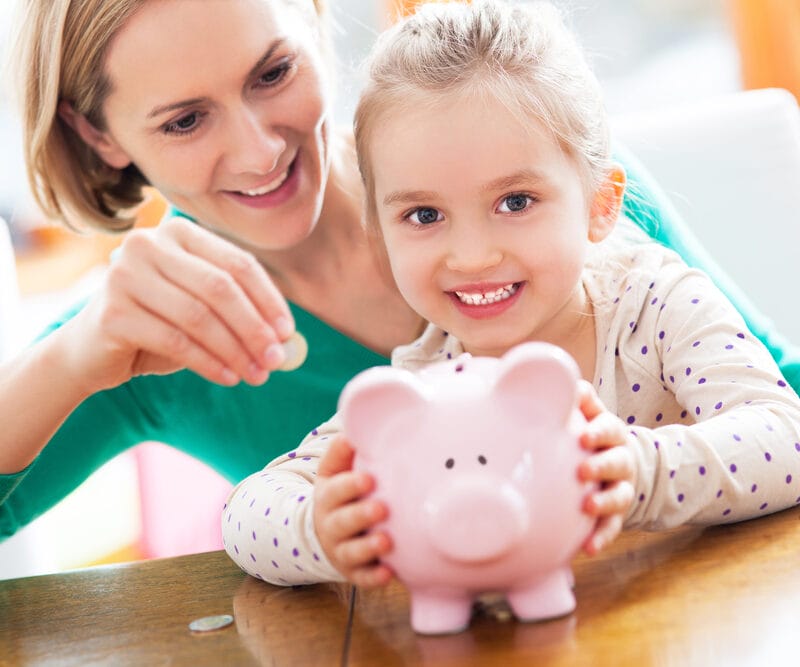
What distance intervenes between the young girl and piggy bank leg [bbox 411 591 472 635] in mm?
75

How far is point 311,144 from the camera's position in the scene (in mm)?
1287

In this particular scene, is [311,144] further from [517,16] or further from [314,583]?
[314,583]

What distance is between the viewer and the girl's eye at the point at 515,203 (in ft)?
3.10

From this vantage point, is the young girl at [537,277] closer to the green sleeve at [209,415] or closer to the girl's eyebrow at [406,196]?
the girl's eyebrow at [406,196]

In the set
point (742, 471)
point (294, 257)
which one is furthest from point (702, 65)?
point (742, 471)

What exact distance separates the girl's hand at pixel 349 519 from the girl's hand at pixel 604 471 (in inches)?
5.2

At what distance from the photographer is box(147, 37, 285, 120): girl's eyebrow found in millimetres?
1170

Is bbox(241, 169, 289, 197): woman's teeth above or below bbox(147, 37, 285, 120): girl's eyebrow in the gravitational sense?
below

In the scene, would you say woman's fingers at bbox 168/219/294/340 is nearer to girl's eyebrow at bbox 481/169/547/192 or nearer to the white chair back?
girl's eyebrow at bbox 481/169/547/192

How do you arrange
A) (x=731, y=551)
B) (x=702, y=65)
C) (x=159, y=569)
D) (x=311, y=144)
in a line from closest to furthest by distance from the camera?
1. (x=731, y=551)
2. (x=159, y=569)
3. (x=311, y=144)
4. (x=702, y=65)

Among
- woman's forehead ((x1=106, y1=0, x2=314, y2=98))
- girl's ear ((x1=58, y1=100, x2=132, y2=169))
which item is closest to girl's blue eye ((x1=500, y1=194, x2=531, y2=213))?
→ woman's forehead ((x1=106, y1=0, x2=314, y2=98))

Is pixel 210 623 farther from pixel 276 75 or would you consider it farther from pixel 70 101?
pixel 70 101

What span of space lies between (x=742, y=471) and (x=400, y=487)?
0.96 ft

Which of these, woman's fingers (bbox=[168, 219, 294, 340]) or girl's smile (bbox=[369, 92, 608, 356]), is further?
girl's smile (bbox=[369, 92, 608, 356])
